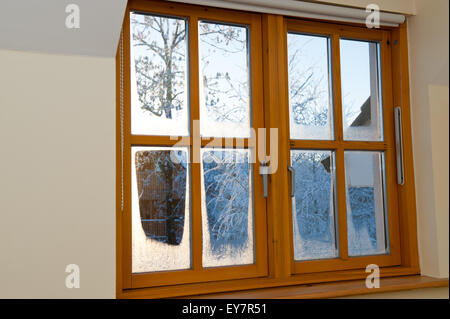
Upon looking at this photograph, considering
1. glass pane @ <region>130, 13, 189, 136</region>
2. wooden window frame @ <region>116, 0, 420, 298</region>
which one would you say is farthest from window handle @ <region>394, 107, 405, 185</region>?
glass pane @ <region>130, 13, 189, 136</region>

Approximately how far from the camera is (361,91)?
7.32 feet

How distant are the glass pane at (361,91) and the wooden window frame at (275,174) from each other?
0.04m

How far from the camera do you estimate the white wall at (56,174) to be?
4.67 ft

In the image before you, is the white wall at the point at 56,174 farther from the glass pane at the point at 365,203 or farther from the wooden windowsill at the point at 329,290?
the glass pane at the point at 365,203

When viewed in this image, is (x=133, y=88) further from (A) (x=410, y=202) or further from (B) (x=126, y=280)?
(A) (x=410, y=202)

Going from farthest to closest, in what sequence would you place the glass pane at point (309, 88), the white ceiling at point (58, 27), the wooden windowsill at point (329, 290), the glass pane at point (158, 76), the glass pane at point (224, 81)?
the glass pane at point (309, 88) < the glass pane at point (224, 81) < the glass pane at point (158, 76) < the wooden windowsill at point (329, 290) < the white ceiling at point (58, 27)

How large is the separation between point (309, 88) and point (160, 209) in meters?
0.92

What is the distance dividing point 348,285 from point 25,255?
1.30 metres

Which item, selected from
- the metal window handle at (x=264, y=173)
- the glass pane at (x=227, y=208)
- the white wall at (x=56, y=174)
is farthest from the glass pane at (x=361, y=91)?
the white wall at (x=56, y=174)

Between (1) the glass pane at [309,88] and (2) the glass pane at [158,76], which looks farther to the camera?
(1) the glass pane at [309,88]

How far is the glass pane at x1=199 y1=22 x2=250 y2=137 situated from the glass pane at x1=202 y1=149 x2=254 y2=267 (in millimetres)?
116

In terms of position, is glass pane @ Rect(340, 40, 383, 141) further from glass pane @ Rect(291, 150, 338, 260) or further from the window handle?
glass pane @ Rect(291, 150, 338, 260)

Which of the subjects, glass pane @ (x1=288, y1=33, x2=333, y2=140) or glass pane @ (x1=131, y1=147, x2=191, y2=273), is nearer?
glass pane @ (x1=131, y1=147, x2=191, y2=273)

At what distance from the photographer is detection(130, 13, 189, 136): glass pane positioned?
1841mm
